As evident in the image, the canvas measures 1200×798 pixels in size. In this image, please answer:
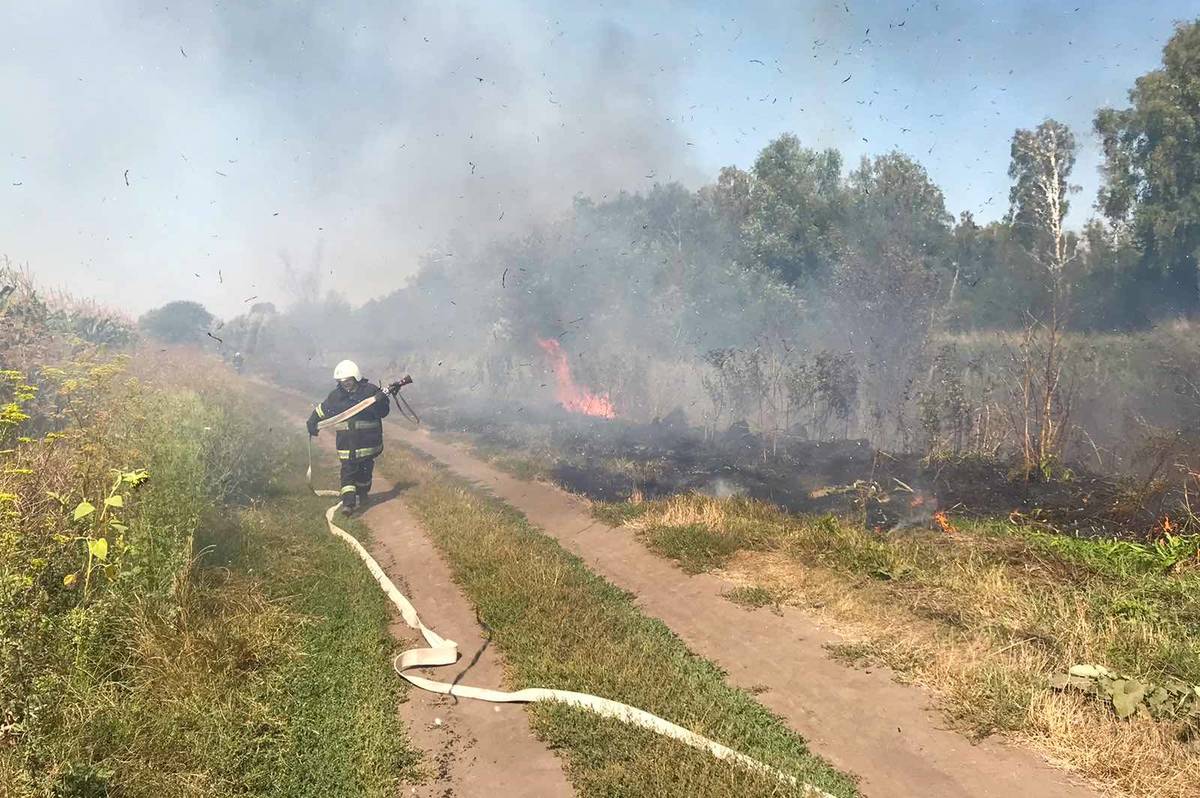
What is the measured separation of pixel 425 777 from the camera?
4039 millimetres

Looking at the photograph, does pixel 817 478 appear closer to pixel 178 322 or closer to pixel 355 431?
pixel 355 431

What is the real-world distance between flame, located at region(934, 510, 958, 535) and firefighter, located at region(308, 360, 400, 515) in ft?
29.4

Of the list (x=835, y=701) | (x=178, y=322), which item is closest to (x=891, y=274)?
(x=835, y=701)

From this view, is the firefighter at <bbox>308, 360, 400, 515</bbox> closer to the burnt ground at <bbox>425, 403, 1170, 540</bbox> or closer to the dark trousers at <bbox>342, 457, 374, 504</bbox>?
the dark trousers at <bbox>342, 457, 374, 504</bbox>

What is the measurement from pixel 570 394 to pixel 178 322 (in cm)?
4390

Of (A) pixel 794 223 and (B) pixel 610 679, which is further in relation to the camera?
(A) pixel 794 223

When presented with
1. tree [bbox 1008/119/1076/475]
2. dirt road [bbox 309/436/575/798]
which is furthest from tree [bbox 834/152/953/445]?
dirt road [bbox 309/436/575/798]

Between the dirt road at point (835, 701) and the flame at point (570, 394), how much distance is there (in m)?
15.0

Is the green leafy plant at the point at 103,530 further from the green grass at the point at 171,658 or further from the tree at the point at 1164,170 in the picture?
the tree at the point at 1164,170

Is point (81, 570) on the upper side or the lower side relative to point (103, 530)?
lower

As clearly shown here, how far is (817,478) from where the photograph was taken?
1272cm

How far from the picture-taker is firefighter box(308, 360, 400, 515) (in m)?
11.1

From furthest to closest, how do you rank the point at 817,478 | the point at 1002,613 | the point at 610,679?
the point at 817,478
the point at 1002,613
the point at 610,679

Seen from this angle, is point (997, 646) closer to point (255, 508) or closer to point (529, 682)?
point (529, 682)
